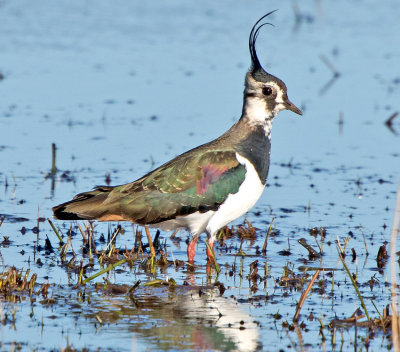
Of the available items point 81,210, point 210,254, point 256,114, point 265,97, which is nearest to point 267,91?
point 265,97

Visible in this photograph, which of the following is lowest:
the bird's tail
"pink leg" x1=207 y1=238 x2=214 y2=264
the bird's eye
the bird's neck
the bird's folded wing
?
"pink leg" x1=207 y1=238 x2=214 y2=264

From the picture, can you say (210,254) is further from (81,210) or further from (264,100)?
(264,100)

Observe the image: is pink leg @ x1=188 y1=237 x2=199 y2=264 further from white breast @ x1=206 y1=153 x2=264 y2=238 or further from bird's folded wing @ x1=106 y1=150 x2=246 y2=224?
bird's folded wing @ x1=106 y1=150 x2=246 y2=224

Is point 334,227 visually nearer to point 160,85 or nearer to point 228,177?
point 228,177

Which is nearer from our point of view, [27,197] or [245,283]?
[245,283]

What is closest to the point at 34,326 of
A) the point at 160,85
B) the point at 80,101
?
the point at 80,101

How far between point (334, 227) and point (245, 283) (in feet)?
6.56

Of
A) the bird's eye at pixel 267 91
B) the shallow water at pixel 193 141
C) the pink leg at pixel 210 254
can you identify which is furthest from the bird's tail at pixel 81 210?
the bird's eye at pixel 267 91

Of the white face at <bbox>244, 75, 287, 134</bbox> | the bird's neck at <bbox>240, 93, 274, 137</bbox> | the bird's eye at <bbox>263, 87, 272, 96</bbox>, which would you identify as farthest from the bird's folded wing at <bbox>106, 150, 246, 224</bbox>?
the bird's eye at <bbox>263, 87, 272, 96</bbox>

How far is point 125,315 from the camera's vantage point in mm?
6086

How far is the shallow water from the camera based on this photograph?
6.08 meters

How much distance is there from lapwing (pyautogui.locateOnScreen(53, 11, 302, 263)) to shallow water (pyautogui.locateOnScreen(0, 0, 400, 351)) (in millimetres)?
406

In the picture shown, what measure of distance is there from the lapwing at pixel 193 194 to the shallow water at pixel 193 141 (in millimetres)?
406

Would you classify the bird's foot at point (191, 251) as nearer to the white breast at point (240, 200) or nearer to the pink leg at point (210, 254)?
the pink leg at point (210, 254)
